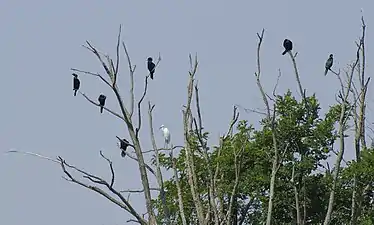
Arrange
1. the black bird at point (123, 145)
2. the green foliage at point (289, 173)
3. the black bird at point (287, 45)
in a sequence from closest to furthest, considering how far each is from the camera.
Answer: the black bird at point (123, 145) → the black bird at point (287, 45) → the green foliage at point (289, 173)

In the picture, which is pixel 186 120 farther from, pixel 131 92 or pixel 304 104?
pixel 304 104

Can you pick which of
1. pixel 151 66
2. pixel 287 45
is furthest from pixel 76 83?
pixel 287 45

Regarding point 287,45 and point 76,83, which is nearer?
point 76,83

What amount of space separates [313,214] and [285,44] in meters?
4.23

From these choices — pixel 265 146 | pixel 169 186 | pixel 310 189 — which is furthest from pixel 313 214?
pixel 169 186

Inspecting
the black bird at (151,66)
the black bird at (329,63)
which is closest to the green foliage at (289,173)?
the black bird at (329,63)

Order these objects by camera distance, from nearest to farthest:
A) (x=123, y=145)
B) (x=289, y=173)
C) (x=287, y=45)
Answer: (x=123, y=145)
(x=287, y=45)
(x=289, y=173)

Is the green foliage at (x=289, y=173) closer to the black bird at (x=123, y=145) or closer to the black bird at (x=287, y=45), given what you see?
the black bird at (x=287, y=45)

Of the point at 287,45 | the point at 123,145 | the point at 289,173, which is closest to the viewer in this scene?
the point at 123,145

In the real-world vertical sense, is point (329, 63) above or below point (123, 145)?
above

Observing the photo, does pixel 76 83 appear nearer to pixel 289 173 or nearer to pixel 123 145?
pixel 123 145

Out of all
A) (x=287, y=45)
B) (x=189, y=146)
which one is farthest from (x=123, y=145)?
(x=287, y=45)

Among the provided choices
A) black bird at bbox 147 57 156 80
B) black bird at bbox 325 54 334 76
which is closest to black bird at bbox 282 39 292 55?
black bird at bbox 325 54 334 76

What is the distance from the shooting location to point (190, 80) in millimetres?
14406
